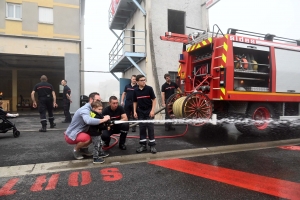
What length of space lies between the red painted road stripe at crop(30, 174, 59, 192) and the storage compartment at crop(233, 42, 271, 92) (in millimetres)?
4515

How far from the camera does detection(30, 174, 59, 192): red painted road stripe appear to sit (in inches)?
112

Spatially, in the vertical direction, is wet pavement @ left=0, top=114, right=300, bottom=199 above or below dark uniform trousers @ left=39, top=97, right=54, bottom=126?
below

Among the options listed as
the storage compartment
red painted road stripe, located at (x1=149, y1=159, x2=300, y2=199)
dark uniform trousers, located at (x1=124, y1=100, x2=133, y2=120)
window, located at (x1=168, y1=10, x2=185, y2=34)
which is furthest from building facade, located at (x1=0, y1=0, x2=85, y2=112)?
red painted road stripe, located at (x1=149, y1=159, x2=300, y2=199)

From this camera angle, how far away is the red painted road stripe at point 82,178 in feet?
9.84

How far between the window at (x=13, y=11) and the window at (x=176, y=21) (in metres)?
9.37

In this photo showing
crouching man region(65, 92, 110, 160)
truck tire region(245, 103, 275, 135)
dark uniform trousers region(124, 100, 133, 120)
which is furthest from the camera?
dark uniform trousers region(124, 100, 133, 120)

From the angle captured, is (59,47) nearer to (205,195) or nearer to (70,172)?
(70,172)

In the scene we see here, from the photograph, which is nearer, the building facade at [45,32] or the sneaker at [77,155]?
the sneaker at [77,155]

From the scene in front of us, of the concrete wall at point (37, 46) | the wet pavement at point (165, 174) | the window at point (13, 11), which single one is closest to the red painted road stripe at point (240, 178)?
the wet pavement at point (165, 174)

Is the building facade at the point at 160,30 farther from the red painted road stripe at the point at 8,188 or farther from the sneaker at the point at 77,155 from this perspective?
the red painted road stripe at the point at 8,188

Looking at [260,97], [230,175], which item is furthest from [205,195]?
[260,97]

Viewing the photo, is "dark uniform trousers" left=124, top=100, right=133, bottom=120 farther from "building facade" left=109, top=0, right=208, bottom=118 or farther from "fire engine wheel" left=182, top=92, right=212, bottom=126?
"building facade" left=109, top=0, right=208, bottom=118

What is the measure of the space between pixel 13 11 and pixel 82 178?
14065 mm

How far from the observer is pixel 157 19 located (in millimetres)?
10297
